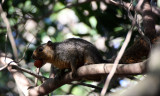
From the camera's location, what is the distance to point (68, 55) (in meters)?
4.17

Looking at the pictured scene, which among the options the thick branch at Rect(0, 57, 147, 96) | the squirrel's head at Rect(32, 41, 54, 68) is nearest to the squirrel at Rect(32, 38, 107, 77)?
the squirrel's head at Rect(32, 41, 54, 68)

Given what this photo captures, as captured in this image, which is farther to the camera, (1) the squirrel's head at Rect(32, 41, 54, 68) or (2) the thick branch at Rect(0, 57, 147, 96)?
(1) the squirrel's head at Rect(32, 41, 54, 68)

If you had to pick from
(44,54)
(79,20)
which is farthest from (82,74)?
(79,20)

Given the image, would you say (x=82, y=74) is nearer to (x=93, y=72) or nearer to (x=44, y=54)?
(x=93, y=72)

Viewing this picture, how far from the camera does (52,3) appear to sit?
717 centimetres

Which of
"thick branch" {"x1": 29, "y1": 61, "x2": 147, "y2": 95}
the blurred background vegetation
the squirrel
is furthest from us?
the blurred background vegetation

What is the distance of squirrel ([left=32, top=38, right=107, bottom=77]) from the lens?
163 inches

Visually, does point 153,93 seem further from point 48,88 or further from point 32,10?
point 32,10

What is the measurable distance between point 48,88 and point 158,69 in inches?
114

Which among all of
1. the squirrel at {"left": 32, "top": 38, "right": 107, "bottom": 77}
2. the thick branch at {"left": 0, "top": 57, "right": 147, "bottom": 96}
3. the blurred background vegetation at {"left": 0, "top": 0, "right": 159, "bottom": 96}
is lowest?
the thick branch at {"left": 0, "top": 57, "right": 147, "bottom": 96}

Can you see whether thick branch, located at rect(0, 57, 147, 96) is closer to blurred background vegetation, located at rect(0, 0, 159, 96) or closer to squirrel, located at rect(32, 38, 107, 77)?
squirrel, located at rect(32, 38, 107, 77)

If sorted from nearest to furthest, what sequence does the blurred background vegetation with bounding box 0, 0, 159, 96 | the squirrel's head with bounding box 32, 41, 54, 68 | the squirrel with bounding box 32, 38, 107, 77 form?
1. the squirrel with bounding box 32, 38, 107, 77
2. the squirrel's head with bounding box 32, 41, 54, 68
3. the blurred background vegetation with bounding box 0, 0, 159, 96

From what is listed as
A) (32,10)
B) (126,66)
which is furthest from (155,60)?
(32,10)

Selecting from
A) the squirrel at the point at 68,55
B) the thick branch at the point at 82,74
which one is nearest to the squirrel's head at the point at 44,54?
the squirrel at the point at 68,55
